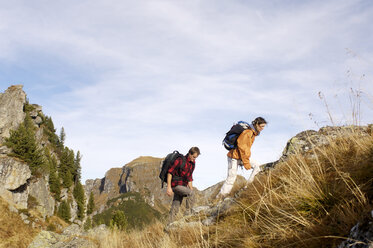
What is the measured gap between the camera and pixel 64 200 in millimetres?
65438

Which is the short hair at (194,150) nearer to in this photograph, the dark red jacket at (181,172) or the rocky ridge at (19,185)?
the dark red jacket at (181,172)

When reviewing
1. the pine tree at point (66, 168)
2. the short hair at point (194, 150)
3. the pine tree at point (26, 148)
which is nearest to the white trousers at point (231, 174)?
the short hair at point (194, 150)

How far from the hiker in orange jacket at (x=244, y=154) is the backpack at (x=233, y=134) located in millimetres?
98

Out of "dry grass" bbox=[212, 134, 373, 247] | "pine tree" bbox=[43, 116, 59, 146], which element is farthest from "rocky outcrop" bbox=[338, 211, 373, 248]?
"pine tree" bbox=[43, 116, 59, 146]

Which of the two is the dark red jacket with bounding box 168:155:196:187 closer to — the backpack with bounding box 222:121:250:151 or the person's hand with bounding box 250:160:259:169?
the backpack with bounding box 222:121:250:151

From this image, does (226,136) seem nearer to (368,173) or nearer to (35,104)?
(368,173)

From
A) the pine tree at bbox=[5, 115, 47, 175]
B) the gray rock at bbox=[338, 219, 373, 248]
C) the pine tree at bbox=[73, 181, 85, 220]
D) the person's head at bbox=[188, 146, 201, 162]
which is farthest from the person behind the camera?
the pine tree at bbox=[73, 181, 85, 220]

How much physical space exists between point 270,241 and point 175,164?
4364 millimetres

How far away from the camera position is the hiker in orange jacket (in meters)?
6.41

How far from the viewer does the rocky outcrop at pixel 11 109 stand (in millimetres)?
71994

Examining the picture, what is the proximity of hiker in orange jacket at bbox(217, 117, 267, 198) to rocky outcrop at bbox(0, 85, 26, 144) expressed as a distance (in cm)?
7648

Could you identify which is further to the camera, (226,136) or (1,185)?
(1,185)

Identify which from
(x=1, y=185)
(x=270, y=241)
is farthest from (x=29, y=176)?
(x=270, y=241)

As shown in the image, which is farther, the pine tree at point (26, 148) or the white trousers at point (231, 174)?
the pine tree at point (26, 148)
